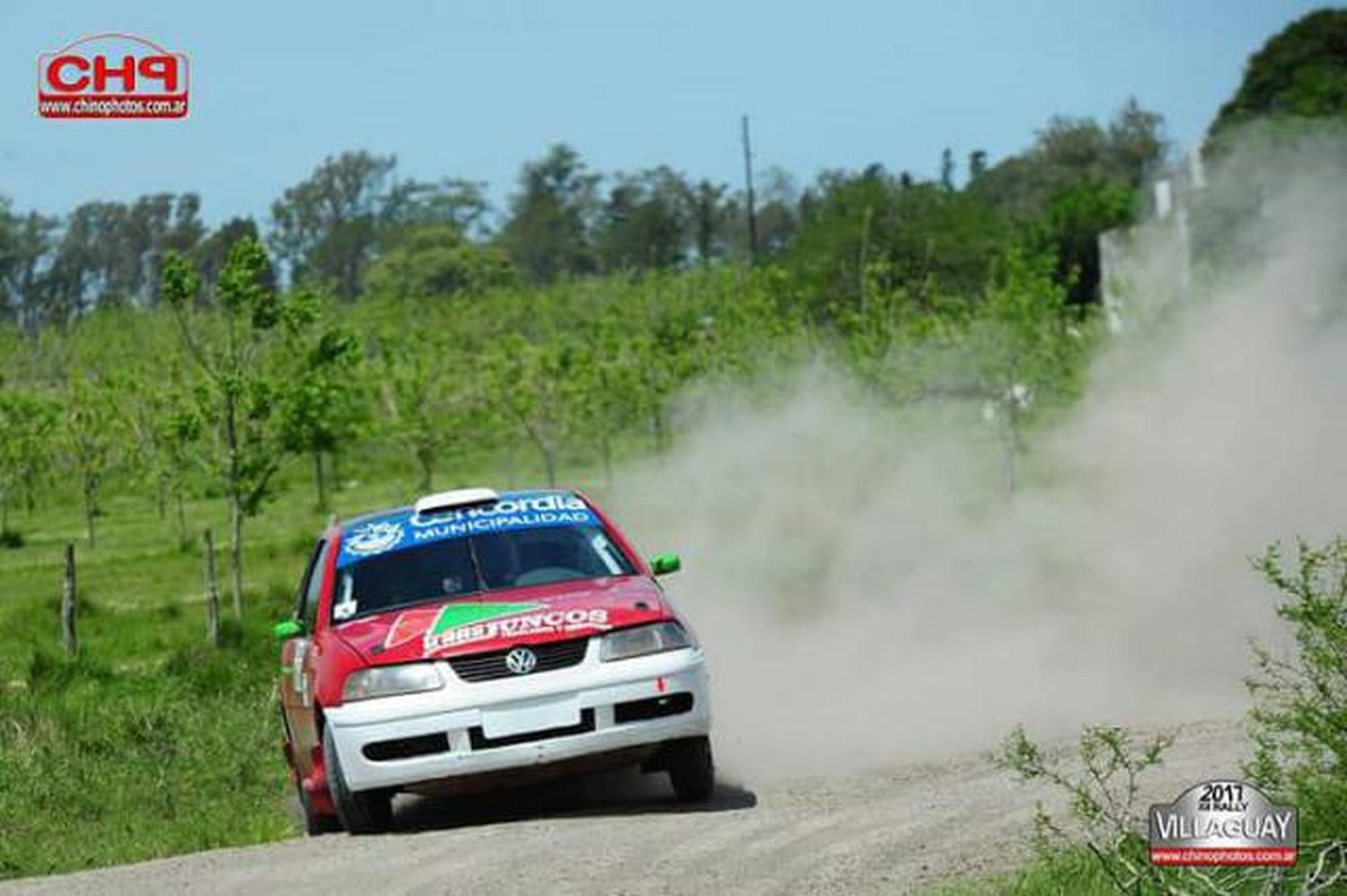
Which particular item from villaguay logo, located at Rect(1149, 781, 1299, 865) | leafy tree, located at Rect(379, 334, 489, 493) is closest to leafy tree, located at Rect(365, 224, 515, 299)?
leafy tree, located at Rect(379, 334, 489, 493)

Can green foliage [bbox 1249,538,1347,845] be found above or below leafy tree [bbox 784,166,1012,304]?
below

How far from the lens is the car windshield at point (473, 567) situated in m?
12.5

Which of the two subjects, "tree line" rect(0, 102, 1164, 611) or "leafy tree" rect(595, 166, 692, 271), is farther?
"leafy tree" rect(595, 166, 692, 271)

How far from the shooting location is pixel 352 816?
1170 cm

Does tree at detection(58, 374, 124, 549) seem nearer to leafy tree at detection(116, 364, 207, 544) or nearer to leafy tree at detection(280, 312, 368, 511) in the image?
leafy tree at detection(116, 364, 207, 544)

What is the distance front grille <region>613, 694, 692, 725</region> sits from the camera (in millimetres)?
11391

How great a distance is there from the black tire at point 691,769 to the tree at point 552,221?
124617mm

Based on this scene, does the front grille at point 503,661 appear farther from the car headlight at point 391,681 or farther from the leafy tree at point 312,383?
the leafy tree at point 312,383

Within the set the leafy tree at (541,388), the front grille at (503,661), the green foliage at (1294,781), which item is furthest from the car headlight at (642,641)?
the leafy tree at (541,388)

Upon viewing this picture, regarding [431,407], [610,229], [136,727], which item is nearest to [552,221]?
[610,229]

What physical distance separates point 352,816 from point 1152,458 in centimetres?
1287

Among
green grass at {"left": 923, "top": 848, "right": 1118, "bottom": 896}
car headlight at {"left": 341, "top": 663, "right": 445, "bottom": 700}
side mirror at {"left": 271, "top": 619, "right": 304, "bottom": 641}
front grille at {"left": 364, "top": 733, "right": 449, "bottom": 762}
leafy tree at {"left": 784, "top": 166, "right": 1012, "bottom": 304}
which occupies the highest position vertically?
leafy tree at {"left": 784, "top": 166, "right": 1012, "bottom": 304}

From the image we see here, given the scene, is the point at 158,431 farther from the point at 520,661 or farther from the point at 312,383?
the point at 520,661

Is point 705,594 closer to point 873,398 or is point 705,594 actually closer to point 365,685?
point 365,685
